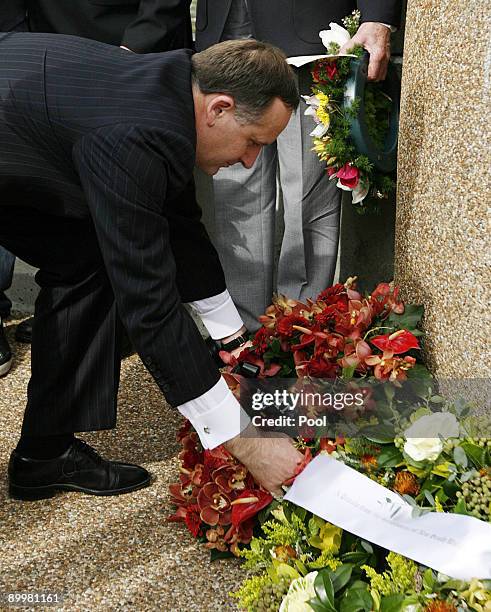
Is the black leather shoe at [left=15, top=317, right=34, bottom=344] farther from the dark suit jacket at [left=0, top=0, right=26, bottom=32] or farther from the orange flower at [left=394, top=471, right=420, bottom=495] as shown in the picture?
the orange flower at [left=394, top=471, right=420, bottom=495]

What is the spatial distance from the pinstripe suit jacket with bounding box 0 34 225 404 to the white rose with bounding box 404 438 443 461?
0.52 m

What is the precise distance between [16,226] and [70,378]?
49cm

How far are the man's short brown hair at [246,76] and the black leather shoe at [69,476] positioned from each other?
128cm

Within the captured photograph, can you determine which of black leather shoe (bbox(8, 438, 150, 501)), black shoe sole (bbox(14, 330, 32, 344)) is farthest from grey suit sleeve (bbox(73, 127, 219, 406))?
black shoe sole (bbox(14, 330, 32, 344))

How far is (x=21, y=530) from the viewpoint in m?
2.78

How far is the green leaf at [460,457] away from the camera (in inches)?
85.2

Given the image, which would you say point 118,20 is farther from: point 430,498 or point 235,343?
point 430,498

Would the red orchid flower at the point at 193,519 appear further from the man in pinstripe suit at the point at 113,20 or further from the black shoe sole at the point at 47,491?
the man in pinstripe suit at the point at 113,20

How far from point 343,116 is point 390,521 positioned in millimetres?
1547

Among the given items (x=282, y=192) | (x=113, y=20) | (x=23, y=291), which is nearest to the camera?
(x=113, y=20)

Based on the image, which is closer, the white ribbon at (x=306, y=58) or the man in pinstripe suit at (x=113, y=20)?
the white ribbon at (x=306, y=58)

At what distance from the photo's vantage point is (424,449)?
2205 millimetres

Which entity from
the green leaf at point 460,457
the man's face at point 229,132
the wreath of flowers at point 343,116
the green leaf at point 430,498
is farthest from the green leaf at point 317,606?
the wreath of flowers at point 343,116

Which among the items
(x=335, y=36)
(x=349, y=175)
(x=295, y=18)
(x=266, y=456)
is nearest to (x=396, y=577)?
(x=266, y=456)
